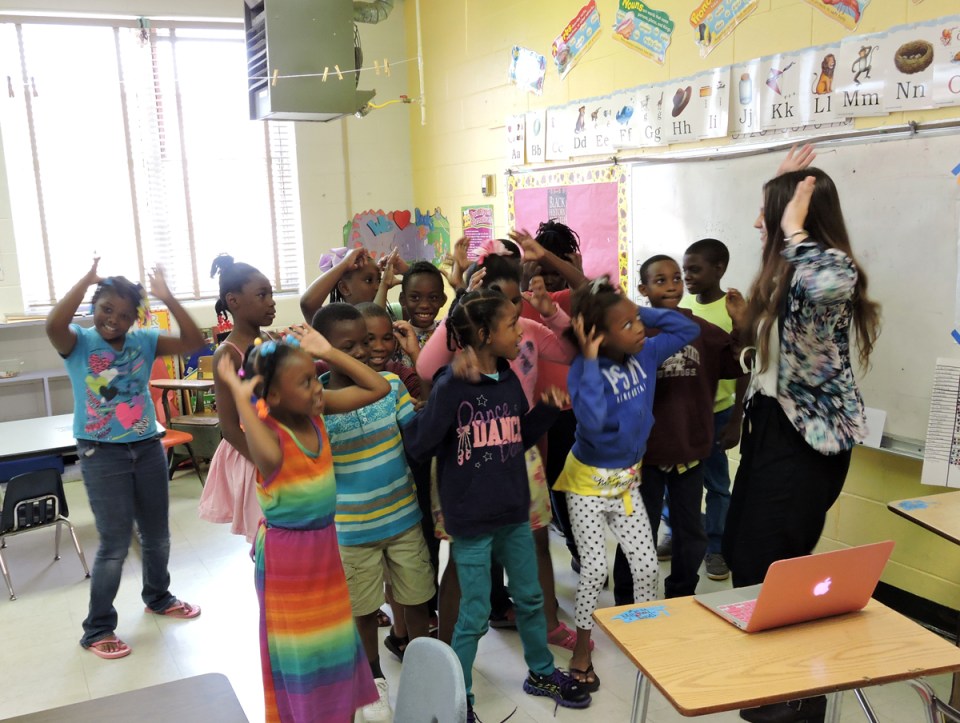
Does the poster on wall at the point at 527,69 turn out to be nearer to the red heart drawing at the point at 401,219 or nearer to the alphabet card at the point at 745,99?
the alphabet card at the point at 745,99

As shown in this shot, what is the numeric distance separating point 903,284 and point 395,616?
2.10 meters

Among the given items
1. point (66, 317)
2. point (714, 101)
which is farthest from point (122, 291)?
point (714, 101)

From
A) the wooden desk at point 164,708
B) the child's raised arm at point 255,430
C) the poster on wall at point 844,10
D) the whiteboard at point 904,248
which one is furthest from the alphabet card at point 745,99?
the wooden desk at point 164,708

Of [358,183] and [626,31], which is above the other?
[626,31]

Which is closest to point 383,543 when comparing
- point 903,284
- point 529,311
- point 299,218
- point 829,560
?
point 529,311

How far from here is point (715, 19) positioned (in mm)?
3447

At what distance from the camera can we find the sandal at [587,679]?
8.22 feet

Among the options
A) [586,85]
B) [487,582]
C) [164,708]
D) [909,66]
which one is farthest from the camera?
[586,85]

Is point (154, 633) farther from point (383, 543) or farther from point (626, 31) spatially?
point (626, 31)

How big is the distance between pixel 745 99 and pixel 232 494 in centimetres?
252

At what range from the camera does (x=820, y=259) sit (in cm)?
198

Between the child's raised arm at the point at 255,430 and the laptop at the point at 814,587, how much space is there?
38.7 inches

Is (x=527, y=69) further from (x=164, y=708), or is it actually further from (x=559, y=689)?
(x=164, y=708)

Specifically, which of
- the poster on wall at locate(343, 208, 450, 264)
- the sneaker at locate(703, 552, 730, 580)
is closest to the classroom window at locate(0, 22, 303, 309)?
the poster on wall at locate(343, 208, 450, 264)
